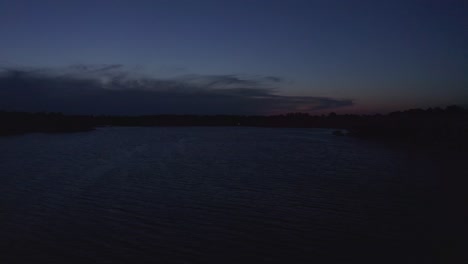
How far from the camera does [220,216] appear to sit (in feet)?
40.3

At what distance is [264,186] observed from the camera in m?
17.6

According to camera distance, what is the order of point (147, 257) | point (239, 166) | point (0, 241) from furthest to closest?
1. point (239, 166)
2. point (0, 241)
3. point (147, 257)

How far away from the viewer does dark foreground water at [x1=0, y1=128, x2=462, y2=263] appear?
9062 mm

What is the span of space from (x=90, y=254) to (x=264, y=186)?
972 cm

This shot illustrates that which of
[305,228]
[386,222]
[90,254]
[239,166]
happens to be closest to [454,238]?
[386,222]

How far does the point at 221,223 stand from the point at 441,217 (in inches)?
253

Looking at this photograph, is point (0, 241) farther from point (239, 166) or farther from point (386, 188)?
point (239, 166)

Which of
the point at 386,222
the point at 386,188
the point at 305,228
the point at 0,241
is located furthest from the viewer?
the point at 386,188

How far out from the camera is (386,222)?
1181 centimetres

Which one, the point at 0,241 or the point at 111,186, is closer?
the point at 0,241

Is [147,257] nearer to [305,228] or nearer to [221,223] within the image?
[221,223]

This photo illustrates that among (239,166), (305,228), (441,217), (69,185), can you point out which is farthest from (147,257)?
(239,166)

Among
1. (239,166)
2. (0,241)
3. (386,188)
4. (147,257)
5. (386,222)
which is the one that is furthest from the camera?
(239,166)

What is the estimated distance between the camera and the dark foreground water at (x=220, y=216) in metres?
9.06
